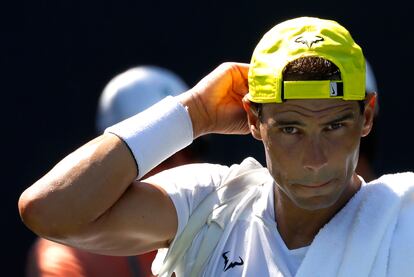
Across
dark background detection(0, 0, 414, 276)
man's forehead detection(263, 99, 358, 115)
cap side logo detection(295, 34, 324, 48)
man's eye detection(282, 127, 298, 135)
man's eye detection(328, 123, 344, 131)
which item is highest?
cap side logo detection(295, 34, 324, 48)

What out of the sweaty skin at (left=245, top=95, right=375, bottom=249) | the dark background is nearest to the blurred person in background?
the dark background

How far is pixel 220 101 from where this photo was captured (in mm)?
3375

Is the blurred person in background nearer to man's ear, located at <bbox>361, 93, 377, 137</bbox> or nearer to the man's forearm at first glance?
the man's forearm

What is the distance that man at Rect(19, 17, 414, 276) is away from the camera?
2.94m

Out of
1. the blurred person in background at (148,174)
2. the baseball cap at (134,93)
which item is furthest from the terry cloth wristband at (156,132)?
the baseball cap at (134,93)

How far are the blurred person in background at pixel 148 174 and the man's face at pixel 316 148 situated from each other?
2.86ft

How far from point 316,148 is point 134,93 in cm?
135

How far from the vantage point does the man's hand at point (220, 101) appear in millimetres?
3325

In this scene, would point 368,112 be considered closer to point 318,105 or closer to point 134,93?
point 318,105

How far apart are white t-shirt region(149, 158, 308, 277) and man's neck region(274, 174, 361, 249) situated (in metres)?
0.02

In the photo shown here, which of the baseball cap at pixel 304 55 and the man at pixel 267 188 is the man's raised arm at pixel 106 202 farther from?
the baseball cap at pixel 304 55

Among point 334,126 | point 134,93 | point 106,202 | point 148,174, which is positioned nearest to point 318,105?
point 334,126

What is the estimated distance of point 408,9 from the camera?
16.1 ft

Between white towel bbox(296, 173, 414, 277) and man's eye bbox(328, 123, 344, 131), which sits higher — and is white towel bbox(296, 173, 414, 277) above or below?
below
